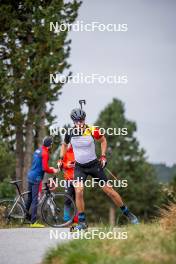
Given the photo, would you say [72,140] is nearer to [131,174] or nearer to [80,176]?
[80,176]

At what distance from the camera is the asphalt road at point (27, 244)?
329 inches

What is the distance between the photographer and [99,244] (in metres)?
7.72

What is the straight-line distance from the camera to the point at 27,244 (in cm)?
938

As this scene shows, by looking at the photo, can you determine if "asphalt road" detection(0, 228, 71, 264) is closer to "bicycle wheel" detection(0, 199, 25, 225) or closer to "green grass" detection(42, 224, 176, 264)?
"green grass" detection(42, 224, 176, 264)

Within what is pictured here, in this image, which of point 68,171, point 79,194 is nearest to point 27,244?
point 79,194

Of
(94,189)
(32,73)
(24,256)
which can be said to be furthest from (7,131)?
(94,189)

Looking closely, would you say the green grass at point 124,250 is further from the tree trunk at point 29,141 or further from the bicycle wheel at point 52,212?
the tree trunk at point 29,141

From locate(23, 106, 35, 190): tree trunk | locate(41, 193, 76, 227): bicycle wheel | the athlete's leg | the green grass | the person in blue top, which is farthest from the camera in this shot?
locate(23, 106, 35, 190): tree trunk

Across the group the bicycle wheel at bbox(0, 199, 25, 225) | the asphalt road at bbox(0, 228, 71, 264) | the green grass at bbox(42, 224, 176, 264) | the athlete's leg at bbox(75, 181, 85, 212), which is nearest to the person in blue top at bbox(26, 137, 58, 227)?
the bicycle wheel at bbox(0, 199, 25, 225)

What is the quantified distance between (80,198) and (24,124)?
11.2 metres

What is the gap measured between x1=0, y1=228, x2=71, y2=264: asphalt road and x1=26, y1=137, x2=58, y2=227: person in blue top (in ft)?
6.64

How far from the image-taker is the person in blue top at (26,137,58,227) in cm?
1276

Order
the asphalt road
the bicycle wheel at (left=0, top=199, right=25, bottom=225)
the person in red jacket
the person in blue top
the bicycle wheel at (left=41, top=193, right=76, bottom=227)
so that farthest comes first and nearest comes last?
the bicycle wheel at (left=0, top=199, right=25, bottom=225)
the person in blue top
the bicycle wheel at (left=41, top=193, right=76, bottom=227)
the person in red jacket
the asphalt road

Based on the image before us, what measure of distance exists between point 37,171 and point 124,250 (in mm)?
6086
